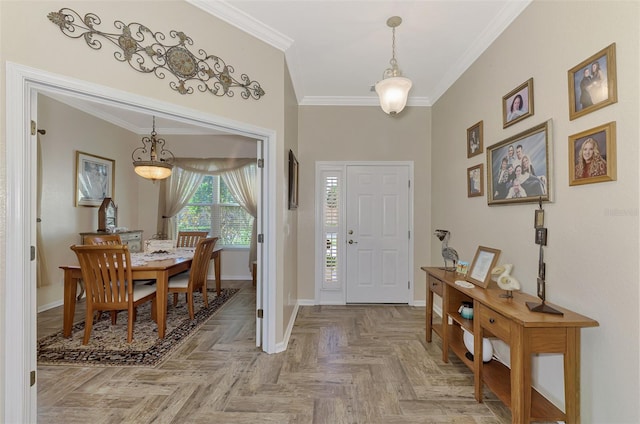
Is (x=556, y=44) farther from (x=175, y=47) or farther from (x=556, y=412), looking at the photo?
(x=175, y=47)

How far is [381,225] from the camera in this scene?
385 centimetres

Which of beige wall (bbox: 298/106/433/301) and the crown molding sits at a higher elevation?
the crown molding

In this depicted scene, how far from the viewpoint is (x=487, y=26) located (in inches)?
91.5

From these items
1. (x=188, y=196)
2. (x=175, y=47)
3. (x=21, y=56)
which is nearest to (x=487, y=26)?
(x=175, y=47)

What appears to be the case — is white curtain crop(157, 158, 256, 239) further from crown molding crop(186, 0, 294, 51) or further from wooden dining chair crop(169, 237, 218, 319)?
crown molding crop(186, 0, 294, 51)

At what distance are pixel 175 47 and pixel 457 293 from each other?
9.74 ft

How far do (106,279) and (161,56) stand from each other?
2.07 metres

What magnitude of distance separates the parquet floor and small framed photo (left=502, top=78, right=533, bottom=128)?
6.64 feet

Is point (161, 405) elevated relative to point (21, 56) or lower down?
lower down

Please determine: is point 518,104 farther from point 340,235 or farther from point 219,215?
point 219,215

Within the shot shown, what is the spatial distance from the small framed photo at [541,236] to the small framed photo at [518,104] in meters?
0.83

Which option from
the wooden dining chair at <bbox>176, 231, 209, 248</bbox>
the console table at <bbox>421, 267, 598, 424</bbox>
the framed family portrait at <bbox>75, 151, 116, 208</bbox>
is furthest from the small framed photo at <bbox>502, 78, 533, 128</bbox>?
the framed family portrait at <bbox>75, 151, 116, 208</bbox>

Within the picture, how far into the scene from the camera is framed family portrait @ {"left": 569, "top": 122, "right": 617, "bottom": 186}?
1.35 m

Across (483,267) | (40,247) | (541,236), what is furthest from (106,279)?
(541,236)
